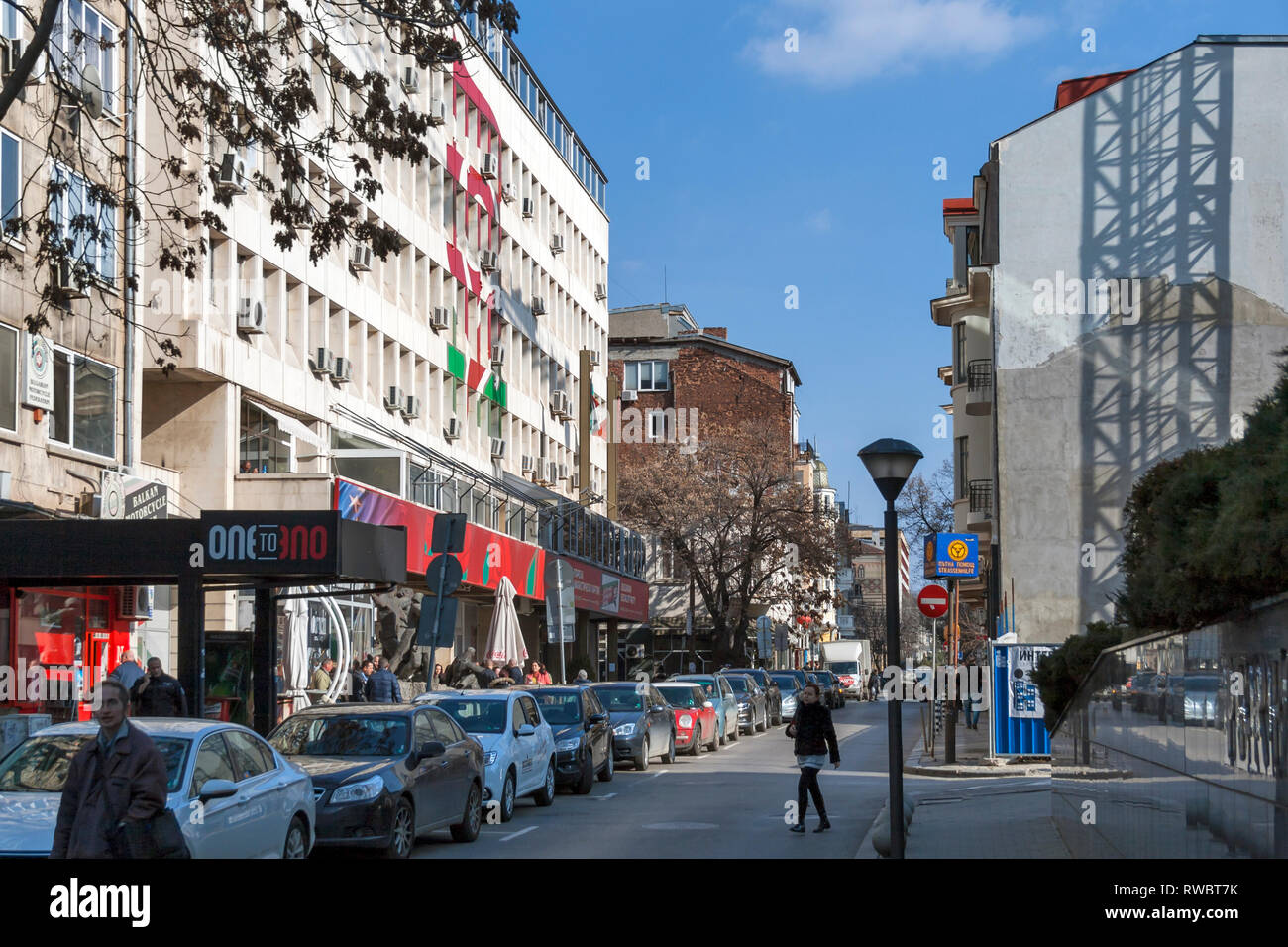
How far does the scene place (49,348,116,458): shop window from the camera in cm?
2347

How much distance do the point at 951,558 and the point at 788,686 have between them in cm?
2450

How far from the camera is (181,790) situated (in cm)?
1048

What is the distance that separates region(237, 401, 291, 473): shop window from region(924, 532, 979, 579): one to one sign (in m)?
12.5

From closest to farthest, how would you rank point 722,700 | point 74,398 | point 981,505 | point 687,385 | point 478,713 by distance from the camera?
point 478,713 < point 74,398 < point 722,700 < point 981,505 < point 687,385

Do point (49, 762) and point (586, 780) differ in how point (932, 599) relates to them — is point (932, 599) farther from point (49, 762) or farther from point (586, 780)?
point (49, 762)

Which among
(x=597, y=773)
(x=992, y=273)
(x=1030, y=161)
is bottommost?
(x=597, y=773)

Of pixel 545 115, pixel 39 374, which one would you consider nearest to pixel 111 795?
pixel 39 374

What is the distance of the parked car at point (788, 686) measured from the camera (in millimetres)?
49312

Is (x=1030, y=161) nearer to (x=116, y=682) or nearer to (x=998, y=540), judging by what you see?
(x=998, y=540)

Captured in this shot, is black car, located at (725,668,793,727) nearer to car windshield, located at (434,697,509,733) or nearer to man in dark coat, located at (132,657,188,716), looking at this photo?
car windshield, located at (434,697,509,733)

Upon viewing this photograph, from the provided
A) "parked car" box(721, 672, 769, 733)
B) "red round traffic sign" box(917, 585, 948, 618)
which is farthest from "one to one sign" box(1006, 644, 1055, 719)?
"parked car" box(721, 672, 769, 733)

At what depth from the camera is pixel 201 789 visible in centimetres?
1048
